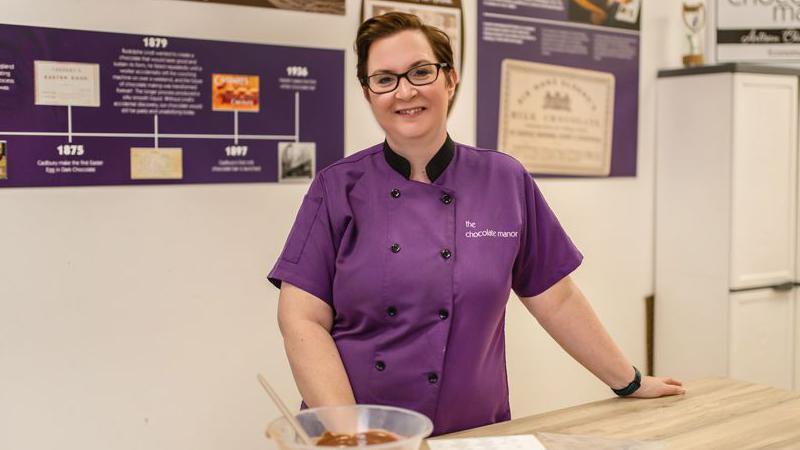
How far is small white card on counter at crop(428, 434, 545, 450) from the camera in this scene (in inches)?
66.9

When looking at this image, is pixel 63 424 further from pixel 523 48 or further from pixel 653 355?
pixel 653 355

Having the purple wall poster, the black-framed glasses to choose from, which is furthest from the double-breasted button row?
the purple wall poster

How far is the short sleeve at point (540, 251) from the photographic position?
Result: 2.16 meters

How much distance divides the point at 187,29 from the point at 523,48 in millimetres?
1468

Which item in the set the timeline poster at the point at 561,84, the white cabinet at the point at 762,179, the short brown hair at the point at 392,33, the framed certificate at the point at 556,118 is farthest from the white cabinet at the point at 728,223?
the short brown hair at the point at 392,33

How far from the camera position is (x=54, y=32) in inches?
104

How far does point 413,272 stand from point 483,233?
19 centimetres

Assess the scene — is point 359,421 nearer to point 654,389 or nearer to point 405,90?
point 405,90

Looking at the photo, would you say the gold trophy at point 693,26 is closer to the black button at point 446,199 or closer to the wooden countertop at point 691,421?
the wooden countertop at point 691,421

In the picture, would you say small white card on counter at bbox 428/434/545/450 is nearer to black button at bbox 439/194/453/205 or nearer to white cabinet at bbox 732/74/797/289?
black button at bbox 439/194/453/205

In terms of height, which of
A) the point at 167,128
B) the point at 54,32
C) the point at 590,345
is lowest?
the point at 590,345

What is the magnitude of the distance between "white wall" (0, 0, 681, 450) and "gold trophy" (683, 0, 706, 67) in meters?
1.67

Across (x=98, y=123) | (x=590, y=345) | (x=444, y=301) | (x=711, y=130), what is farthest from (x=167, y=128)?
(x=711, y=130)

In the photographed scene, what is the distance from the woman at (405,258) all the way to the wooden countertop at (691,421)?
22cm
